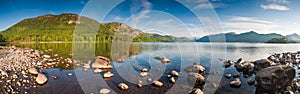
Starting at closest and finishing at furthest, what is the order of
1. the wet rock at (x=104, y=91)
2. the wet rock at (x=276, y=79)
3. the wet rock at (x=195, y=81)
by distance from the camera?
the wet rock at (x=104, y=91), the wet rock at (x=276, y=79), the wet rock at (x=195, y=81)

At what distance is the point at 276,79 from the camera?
28.7 ft

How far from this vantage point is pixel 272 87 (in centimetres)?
888

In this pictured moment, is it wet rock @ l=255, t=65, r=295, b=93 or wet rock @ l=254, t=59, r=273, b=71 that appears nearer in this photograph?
wet rock @ l=255, t=65, r=295, b=93

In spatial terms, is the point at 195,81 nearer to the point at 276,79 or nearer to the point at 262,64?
the point at 276,79

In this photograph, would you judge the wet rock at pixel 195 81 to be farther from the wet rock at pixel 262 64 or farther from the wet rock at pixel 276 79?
the wet rock at pixel 262 64

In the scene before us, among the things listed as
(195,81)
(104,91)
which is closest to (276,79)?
(195,81)

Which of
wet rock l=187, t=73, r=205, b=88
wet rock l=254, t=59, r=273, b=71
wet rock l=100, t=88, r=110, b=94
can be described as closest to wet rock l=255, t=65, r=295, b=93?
wet rock l=187, t=73, r=205, b=88

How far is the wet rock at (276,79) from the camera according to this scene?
8766 mm

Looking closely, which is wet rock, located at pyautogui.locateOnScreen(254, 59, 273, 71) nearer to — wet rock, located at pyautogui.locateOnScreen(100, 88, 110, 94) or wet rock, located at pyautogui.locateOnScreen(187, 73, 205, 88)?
wet rock, located at pyautogui.locateOnScreen(187, 73, 205, 88)

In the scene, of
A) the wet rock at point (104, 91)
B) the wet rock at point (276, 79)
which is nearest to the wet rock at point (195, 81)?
the wet rock at point (276, 79)

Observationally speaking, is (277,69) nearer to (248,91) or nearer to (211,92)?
(248,91)

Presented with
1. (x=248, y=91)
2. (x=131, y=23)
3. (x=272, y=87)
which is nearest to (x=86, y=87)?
(x=131, y=23)

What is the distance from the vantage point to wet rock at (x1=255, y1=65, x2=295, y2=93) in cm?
877

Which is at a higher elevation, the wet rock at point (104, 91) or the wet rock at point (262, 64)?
the wet rock at point (262, 64)
